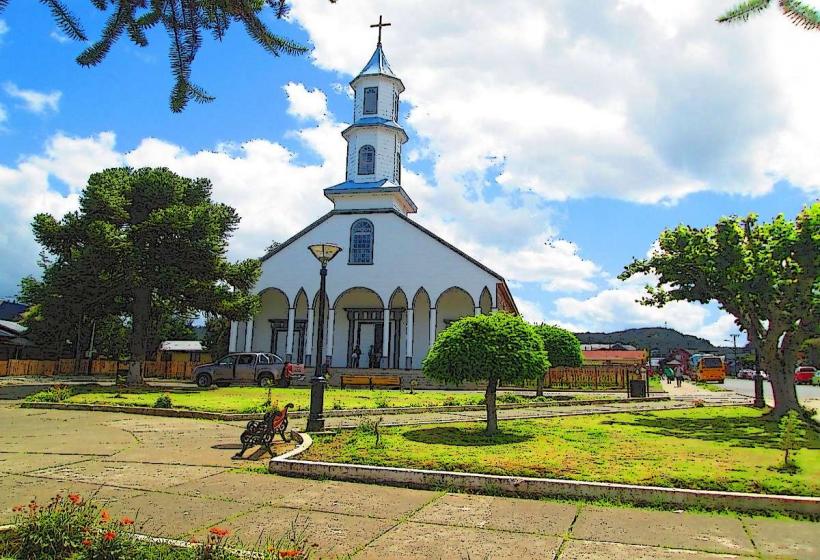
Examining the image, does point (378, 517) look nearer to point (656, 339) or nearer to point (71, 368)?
point (71, 368)

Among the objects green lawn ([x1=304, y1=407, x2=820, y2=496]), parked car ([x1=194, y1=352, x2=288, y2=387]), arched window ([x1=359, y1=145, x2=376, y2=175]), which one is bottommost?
green lawn ([x1=304, y1=407, x2=820, y2=496])

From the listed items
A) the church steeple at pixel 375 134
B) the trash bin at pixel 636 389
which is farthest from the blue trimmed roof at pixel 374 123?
the trash bin at pixel 636 389

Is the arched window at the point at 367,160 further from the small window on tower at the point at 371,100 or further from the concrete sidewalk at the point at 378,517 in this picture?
the concrete sidewalk at the point at 378,517

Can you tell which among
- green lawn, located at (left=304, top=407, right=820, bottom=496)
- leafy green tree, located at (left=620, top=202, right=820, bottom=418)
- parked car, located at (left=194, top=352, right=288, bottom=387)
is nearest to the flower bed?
green lawn, located at (left=304, top=407, right=820, bottom=496)

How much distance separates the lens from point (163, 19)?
3.28m

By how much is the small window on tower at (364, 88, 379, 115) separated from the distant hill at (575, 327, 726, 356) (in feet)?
256

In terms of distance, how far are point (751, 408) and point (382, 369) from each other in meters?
18.1

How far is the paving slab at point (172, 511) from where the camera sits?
18.1ft

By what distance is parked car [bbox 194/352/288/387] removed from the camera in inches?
1088

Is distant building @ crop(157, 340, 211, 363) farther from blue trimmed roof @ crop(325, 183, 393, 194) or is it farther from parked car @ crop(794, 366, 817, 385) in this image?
parked car @ crop(794, 366, 817, 385)

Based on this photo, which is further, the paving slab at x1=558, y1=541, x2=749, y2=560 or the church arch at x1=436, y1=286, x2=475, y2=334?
the church arch at x1=436, y1=286, x2=475, y2=334

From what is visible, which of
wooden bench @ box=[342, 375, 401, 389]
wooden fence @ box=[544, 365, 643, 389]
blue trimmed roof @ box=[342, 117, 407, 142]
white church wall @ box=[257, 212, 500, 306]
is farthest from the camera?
blue trimmed roof @ box=[342, 117, 407, 142]

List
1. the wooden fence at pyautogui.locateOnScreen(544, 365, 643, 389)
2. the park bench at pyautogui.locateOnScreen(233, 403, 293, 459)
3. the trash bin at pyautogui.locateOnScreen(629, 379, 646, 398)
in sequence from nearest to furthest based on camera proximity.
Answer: the park bench at pyautogui.locateOnScreen(233, 403, 293, 459)
the trash bin at pyautogui.locateOnScreen(629, 379, 646, 398)
the wooden fence at pyautogui.locateOnScreen(544, 365, 643, 389)

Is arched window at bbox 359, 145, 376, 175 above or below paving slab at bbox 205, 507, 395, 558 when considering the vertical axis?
above
